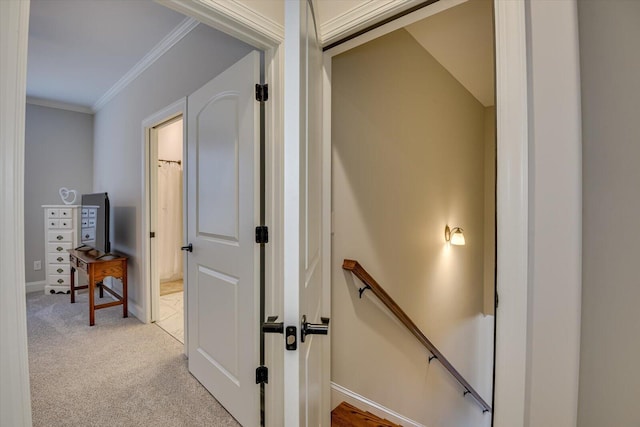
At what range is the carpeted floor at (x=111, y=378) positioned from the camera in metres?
1.63

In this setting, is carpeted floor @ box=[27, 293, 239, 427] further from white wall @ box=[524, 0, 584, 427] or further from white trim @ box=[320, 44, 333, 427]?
white wall @ box=[524, 0, 584, 427]

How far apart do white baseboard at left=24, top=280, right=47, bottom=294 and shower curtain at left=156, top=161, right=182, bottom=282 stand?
5.05 feet

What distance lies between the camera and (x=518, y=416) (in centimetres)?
82

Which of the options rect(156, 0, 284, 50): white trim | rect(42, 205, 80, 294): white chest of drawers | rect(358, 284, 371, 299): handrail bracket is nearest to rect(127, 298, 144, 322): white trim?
rect(42, 205, 80, 294): white chest of drawers

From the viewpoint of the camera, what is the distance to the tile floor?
274cm

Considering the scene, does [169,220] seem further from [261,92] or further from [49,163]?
[261,92]

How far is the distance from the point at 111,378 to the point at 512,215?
2.74 meters

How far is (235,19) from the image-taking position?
1.19 metres

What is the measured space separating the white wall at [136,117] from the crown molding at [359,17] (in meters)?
0.71

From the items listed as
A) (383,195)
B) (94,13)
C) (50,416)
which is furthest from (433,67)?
(50,416)

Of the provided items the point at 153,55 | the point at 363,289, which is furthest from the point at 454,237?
the point at 153,55

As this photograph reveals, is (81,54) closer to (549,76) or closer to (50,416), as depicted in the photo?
(50,416)

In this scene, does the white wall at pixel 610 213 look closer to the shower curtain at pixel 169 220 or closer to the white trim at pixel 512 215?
the white trim at pixel 512 215

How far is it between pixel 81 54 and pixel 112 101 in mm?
1000
